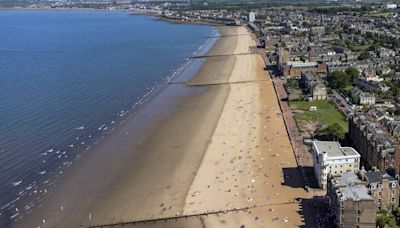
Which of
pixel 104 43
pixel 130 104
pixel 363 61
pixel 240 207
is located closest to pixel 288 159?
pixel 240 207

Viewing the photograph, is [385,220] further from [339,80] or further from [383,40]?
[383,40]

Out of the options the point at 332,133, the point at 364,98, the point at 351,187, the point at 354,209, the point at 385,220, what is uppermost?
the point at 364,98

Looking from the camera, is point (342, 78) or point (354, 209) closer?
point (354, 209)

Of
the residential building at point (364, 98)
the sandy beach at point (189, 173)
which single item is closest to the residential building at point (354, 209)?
the sandy beach at point (189, 173)

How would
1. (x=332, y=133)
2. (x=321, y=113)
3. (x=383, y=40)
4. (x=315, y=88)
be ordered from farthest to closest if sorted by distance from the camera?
(x=383, y=40) → (x=315, y=88) → (x=321, y=113) → (x=332, y=133)

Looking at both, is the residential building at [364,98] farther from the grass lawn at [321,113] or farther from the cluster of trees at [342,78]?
the cluster of trees at [342,78]

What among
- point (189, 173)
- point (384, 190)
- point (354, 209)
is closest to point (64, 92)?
point (189, 173)

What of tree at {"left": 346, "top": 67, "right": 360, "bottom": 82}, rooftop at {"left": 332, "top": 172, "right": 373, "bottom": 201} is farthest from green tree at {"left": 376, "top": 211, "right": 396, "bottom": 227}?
tree at {"left": 346, "top": 67, "right": 360, "bottom": 82}
